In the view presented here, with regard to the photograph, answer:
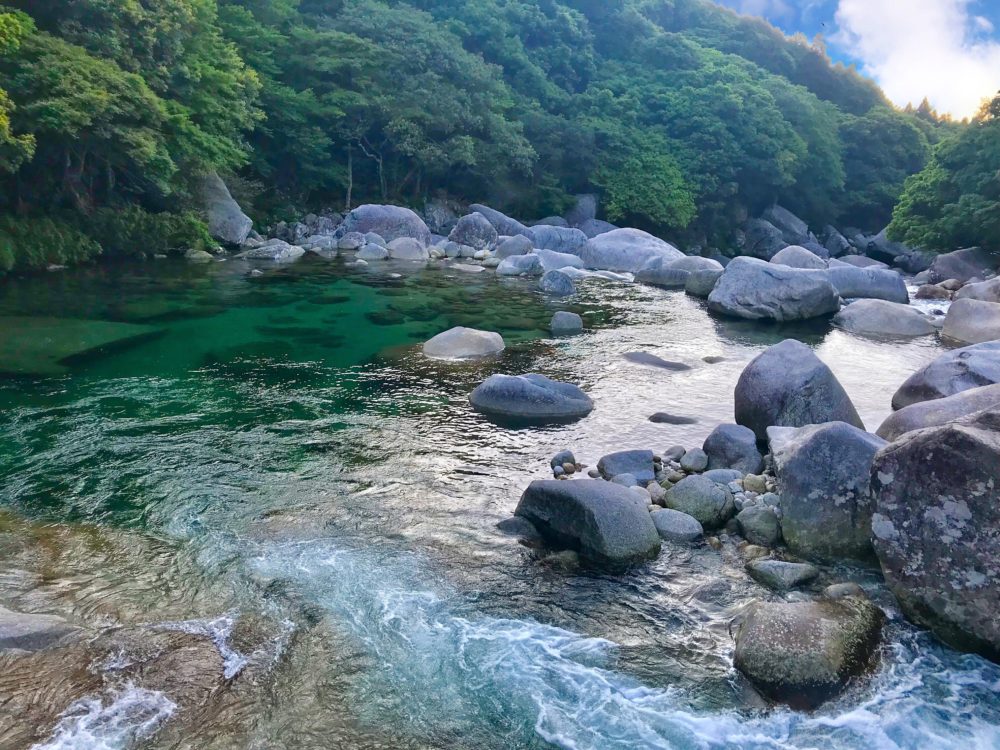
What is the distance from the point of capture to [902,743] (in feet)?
14.8

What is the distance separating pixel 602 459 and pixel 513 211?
33424mm

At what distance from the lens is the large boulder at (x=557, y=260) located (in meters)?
26.8

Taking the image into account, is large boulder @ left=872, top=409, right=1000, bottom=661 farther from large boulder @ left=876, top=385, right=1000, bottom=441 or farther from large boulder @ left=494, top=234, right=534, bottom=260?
large boulder @ left=494, top=234, right=534, bottom=260

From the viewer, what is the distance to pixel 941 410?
8.03 metres

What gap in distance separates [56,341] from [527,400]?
8271 mm

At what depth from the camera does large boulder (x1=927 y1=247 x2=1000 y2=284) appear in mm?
26208

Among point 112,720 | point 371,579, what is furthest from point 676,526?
point 112,720

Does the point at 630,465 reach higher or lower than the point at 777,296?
lower

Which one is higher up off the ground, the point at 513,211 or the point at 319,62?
the point at 319,62

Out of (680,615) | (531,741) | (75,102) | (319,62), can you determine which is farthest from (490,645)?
(319,62)

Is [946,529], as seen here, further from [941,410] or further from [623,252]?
[623,252]

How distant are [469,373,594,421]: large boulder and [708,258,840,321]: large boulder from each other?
896cm

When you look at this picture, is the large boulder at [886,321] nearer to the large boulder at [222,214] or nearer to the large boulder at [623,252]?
the large boulder at [623,252]

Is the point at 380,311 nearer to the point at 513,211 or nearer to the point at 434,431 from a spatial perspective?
the point at 434,431
